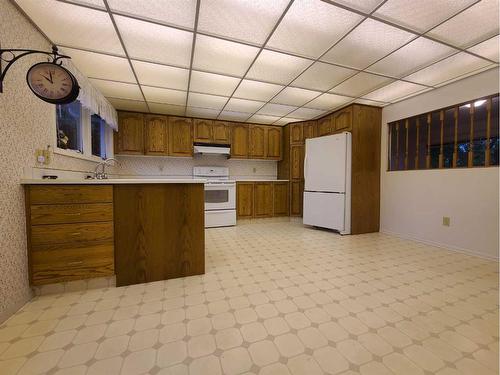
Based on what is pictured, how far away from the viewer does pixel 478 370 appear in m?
1.04

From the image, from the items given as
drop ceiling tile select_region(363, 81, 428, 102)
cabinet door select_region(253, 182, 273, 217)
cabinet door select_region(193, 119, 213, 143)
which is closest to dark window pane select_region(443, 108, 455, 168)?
drop ceiling tile select_region(363, 81, 428, 102)

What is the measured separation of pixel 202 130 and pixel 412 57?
3.57 meters

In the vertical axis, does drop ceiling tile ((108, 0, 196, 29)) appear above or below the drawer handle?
above

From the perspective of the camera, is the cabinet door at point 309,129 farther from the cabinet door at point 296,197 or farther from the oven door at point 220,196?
the oven door at point 220,196

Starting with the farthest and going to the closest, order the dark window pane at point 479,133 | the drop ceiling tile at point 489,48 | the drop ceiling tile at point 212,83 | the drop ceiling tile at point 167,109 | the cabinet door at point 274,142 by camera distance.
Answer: the cabinet door at point 274,142, the drop ceiling tile at point 167,109, the drop ceiling tile at point 212,83, the dark window pane at point 479,133, the drop ceiling tile at point 489,48

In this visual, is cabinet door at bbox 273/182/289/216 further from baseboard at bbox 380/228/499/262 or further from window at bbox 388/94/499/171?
window at bbox 388/94/499/171

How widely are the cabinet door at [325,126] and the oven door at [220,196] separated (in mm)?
2122

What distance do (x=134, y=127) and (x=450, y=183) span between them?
521 centimetres

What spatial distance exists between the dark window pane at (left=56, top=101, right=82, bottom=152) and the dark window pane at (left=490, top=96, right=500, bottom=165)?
486 cm

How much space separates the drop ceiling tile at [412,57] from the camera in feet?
6.68

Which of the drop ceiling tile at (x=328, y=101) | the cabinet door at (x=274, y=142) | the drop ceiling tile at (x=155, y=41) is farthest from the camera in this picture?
the cabinet door at (x=274, y=142)

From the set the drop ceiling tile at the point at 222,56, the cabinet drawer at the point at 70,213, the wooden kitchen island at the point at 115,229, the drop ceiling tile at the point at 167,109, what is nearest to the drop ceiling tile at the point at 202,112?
the drop ceiling tile at the point at 167,109

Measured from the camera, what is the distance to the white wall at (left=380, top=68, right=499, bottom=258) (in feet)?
8.25

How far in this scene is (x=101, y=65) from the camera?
7.95 ft
